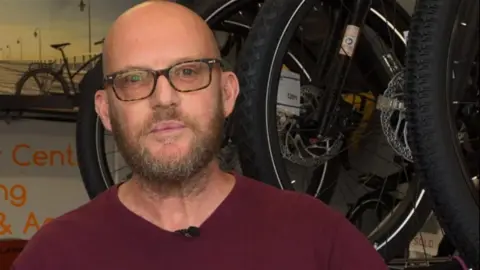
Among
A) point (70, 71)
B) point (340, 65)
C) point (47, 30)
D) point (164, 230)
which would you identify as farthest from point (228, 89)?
point (47, 30)

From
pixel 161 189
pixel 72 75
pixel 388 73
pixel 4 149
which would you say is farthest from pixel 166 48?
pixel 4 149

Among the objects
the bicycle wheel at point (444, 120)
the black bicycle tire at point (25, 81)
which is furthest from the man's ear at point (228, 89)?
the black bicycle tire at point (25, 81)

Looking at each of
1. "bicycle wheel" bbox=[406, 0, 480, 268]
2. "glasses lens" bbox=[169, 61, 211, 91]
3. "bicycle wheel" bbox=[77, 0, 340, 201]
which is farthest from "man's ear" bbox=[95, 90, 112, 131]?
"bicycle wheel" bbox=[77, 0, 340, 201]

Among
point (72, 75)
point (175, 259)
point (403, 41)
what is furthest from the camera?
point (72, 75)

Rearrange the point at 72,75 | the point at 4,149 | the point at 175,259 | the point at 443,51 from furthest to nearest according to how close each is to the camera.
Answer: the point at 4,149
the point at 72,75
the point at 443,51
the point at 175,259

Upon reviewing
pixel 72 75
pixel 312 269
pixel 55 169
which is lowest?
pixel 55 169

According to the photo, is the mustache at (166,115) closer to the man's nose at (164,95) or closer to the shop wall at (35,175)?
the man's nose at (164,95)

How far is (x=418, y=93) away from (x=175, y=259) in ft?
1.39

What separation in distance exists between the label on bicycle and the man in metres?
0.82

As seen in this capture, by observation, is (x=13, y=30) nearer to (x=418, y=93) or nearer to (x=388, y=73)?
(x=388, y=73)

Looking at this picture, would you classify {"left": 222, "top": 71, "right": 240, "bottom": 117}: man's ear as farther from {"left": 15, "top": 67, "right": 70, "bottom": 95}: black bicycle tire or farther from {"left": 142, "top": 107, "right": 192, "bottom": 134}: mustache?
{"left": 15, "top": 67, "right": 70, "bottom": 95}: black bicycle tire

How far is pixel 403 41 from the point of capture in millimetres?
1938

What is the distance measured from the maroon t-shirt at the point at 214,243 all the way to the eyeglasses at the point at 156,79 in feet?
0.51

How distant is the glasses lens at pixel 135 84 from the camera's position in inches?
37.5
